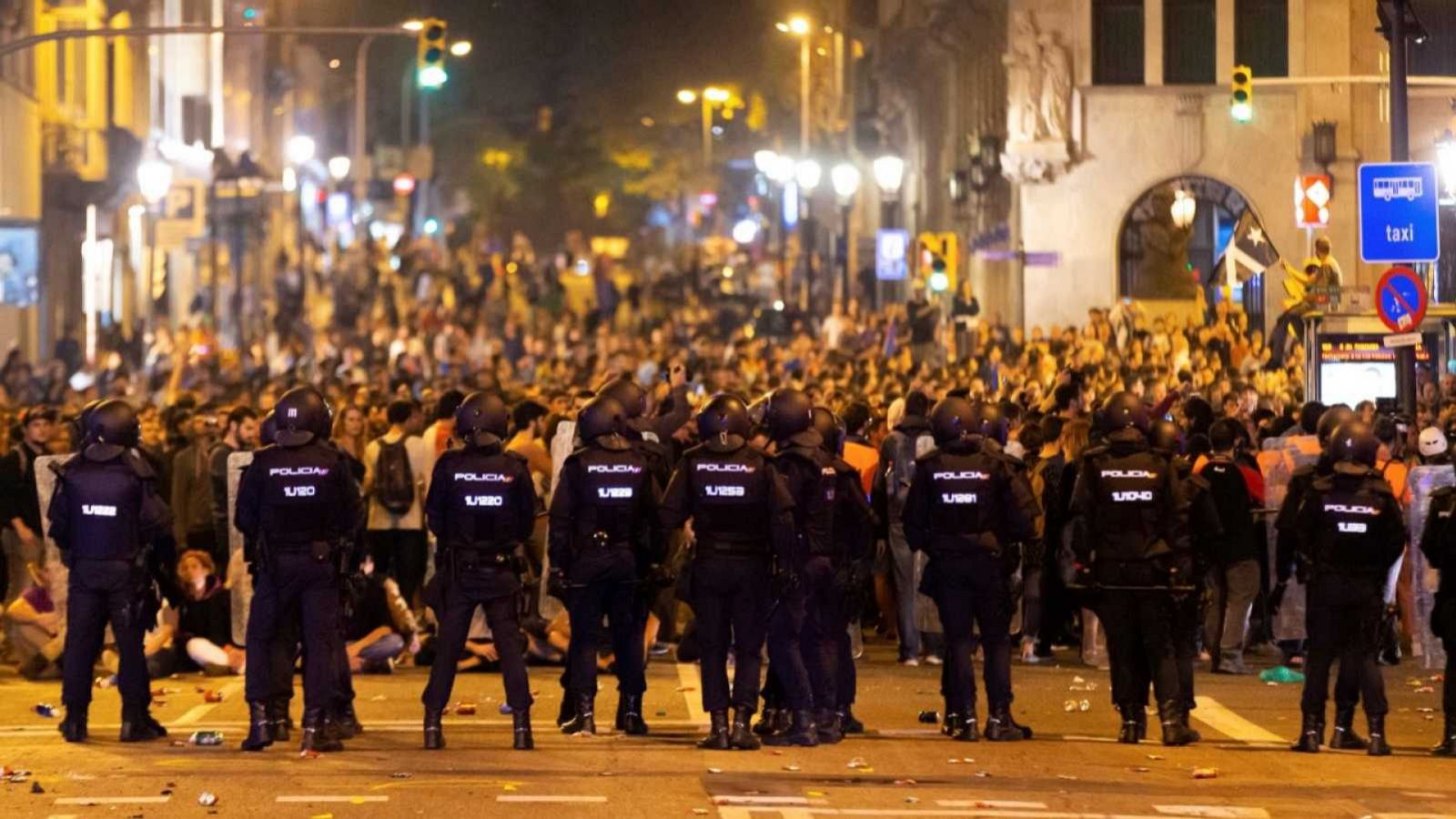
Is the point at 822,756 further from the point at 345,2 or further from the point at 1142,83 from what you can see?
the point at 345,2

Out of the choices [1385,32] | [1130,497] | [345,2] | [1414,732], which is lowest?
[1414,732]

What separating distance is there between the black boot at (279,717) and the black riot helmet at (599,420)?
6.98 ft

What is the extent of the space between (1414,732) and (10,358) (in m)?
22.4

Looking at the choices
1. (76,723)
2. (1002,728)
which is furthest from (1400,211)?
(76,723)

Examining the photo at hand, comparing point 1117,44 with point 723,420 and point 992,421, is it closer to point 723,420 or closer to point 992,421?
point 992,421

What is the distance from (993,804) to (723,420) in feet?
8.80

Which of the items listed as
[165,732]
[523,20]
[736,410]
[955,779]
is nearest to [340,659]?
[165,732]

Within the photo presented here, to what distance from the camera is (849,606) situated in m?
14.3

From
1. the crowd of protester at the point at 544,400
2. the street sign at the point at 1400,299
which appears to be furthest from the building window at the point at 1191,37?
the street sign at the point at 1400,299

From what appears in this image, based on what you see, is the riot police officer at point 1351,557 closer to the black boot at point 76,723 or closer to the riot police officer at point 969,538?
the riot police officer at point 969,538

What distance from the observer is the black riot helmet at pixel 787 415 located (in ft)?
44.5

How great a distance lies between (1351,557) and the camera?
1355 cm

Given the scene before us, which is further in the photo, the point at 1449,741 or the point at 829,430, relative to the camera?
the point at 829,430

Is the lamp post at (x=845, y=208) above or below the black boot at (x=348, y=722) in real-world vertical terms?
above
